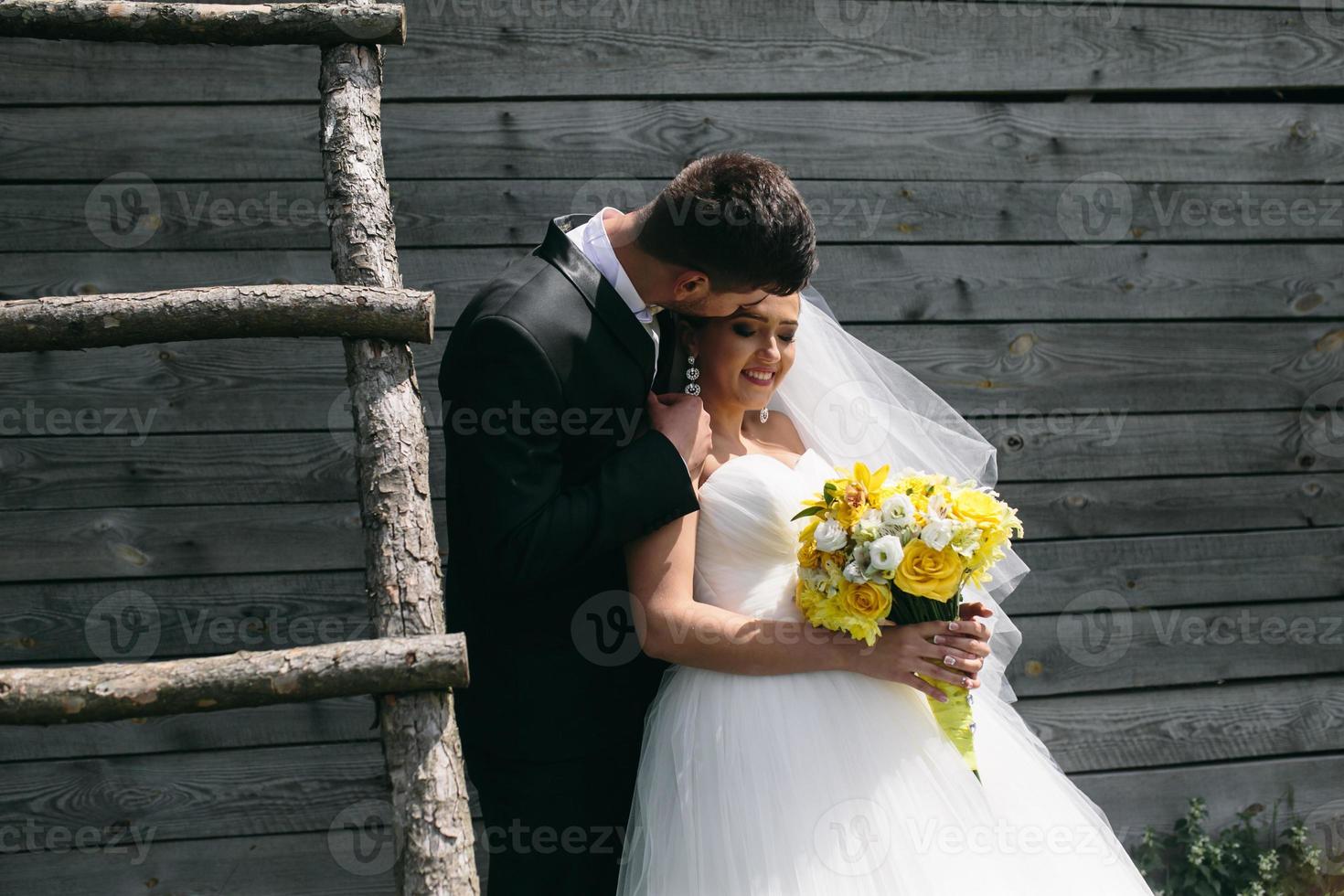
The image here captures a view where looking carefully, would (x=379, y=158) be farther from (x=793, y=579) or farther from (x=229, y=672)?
(x=793, y=579)

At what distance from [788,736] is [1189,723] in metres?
2.05

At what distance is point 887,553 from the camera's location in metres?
2.29

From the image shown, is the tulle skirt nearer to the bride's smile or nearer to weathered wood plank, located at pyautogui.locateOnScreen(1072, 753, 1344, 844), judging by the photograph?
the bride's smile

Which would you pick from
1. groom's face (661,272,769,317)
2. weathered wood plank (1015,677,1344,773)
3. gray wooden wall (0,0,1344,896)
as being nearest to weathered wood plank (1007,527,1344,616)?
gray wooden wall (0,0,1344,896)

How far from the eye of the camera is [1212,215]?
3.74m

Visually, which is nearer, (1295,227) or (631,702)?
(631,702)

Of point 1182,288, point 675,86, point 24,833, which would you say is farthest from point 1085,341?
point 24,833

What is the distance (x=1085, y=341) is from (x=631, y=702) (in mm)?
2002

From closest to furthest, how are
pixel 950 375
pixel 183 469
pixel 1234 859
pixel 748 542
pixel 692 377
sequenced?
pixel 748 542, pixel 692 377, pixel 183 469, pixel 950 375, pixel 1234 859

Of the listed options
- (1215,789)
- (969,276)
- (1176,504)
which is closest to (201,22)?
(969,276)

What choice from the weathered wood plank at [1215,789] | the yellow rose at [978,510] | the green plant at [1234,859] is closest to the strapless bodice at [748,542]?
the yellow rose at [978,510]

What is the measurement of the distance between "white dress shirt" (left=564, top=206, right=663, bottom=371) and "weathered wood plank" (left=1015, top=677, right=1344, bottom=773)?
1.98 m

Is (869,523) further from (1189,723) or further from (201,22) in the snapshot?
(1189,723)

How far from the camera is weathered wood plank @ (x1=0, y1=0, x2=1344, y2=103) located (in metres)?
3.28
